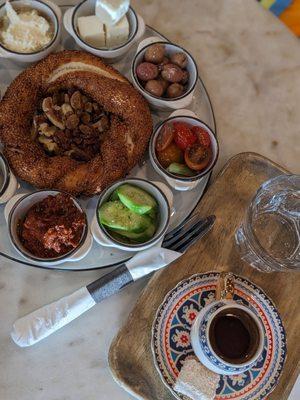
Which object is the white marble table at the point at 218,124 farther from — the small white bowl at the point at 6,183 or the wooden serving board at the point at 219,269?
the small white bowl at the point at 6,183

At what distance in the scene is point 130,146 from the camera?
1.32 metres

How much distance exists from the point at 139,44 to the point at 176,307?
2.42 feet

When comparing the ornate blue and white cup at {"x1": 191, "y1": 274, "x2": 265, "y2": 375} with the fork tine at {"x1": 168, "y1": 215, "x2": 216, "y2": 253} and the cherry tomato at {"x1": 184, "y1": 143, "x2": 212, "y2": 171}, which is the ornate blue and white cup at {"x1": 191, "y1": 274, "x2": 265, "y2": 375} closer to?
the fork tine at {"x1": 168, "y1": 215, "x2": 216, "y2": 253}

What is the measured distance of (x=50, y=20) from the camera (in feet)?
4.66

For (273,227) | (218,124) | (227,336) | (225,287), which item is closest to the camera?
(227,336)

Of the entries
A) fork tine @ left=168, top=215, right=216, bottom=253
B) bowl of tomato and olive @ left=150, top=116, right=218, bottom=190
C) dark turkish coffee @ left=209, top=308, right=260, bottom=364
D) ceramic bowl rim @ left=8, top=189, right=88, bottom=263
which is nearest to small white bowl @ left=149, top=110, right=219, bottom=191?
bowl of tomato and olive @ left=150, top=116, right=218, bottom=190

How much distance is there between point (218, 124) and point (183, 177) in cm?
31

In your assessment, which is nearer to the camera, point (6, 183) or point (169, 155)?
point (6, 183)

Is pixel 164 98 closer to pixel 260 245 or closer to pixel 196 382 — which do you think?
pixel 260 245

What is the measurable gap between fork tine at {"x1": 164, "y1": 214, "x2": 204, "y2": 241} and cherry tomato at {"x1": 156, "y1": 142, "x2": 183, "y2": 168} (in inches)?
6.1

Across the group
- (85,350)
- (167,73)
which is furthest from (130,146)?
(85,350)

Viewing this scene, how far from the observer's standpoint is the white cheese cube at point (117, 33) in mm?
1394

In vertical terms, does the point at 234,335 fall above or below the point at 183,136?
below

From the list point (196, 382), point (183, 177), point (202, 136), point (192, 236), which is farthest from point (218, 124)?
point (196, 382)
